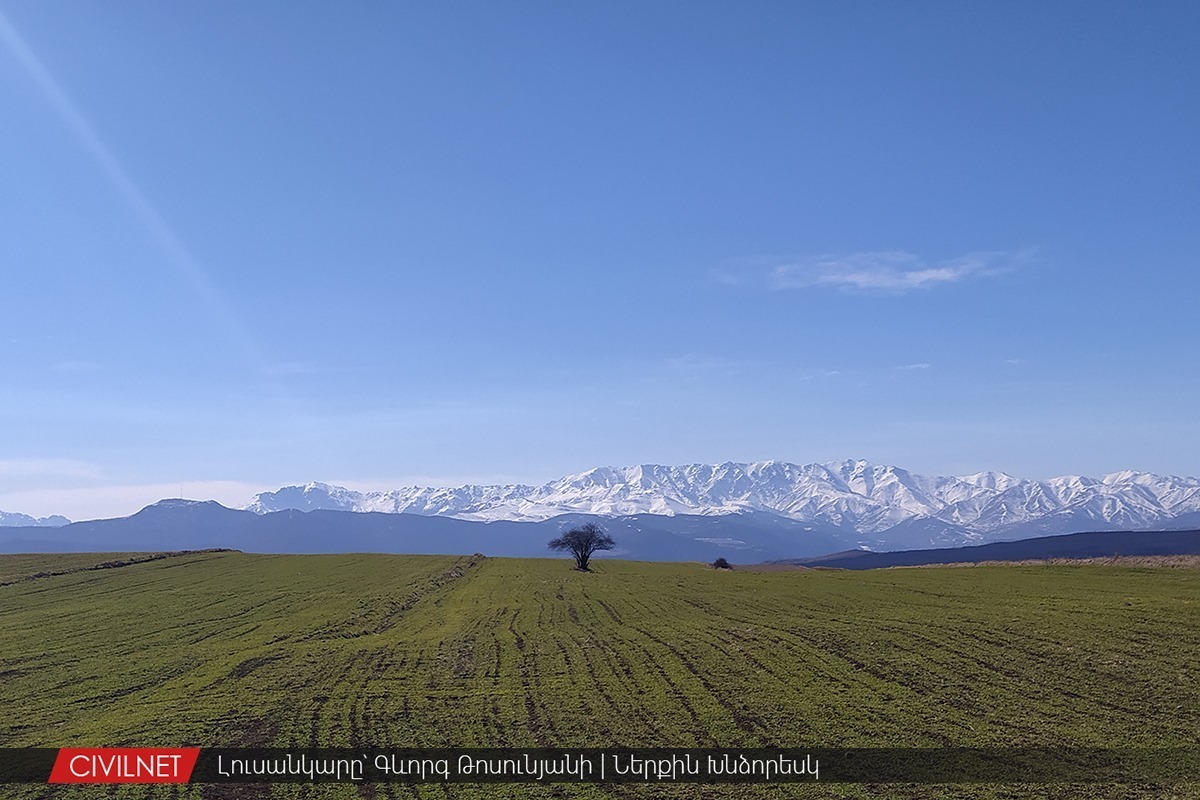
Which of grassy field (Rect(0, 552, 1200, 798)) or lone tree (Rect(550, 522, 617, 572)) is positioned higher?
lone tree (Rect(550, 522, 617, 572))

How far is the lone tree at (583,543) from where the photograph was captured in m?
128

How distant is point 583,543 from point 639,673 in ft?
311

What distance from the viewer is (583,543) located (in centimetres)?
12925

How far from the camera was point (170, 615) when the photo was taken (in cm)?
6112

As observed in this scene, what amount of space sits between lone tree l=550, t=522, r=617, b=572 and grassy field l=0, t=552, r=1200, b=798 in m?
61.2

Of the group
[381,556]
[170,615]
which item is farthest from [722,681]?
[381,556]

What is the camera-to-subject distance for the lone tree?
128500 mm

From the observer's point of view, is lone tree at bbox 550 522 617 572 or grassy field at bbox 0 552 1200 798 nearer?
grassy field at bbox 0 552 1200 798

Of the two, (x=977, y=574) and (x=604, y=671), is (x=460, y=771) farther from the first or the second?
(x=977, y=574)

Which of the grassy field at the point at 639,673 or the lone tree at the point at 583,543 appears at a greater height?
the lone tree at the point at 583,543

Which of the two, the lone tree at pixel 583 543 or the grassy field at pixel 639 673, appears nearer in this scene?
the grassy field at pixel 639 673

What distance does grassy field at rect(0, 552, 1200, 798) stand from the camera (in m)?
25.6

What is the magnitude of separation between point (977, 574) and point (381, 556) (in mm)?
99096

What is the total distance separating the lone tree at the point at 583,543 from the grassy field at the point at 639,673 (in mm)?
61184
